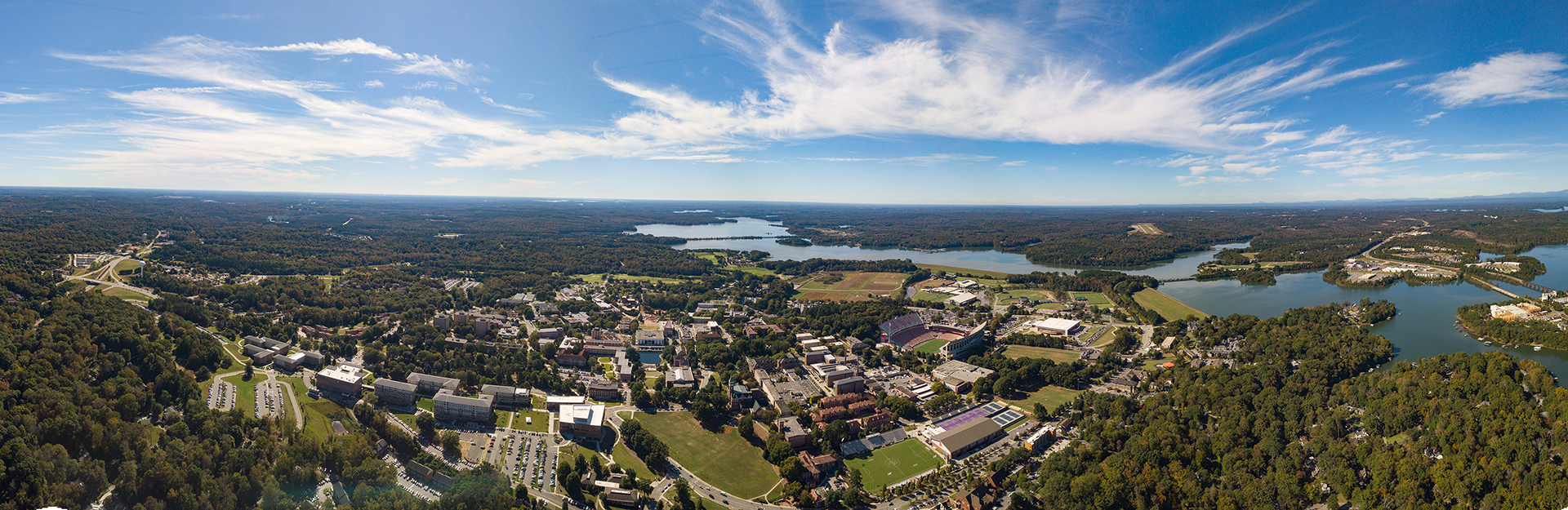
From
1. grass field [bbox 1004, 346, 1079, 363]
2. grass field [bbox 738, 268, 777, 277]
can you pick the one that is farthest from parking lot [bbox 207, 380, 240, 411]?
grass field [bbox 738, 268, 777, 277]

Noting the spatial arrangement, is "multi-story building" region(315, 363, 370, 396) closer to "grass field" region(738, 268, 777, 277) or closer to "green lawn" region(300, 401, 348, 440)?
"green lawn" region(300, 401, 348, 440)

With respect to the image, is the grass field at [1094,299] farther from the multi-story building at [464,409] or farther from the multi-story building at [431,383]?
the multi-story building at [431,383]

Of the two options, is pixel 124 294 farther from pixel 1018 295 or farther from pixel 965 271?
pixel 965 271

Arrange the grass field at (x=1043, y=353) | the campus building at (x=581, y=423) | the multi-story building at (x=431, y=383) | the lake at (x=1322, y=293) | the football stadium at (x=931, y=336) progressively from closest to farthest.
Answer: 1. the campus building at (x=581, y=423)
2. the multi-story building at (x=431, y=383)
3. the grass field at (x=1043, y=353)
4. the lake at (x=1322, y=293)
5. the football stadium at (x=931, y=336)

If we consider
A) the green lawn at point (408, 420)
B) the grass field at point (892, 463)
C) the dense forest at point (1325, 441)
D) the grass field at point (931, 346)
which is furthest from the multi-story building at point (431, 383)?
the grass field at point (931, 346)

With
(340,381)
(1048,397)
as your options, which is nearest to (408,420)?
(340,381)

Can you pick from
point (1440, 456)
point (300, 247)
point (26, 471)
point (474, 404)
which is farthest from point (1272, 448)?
point (300, 247)
